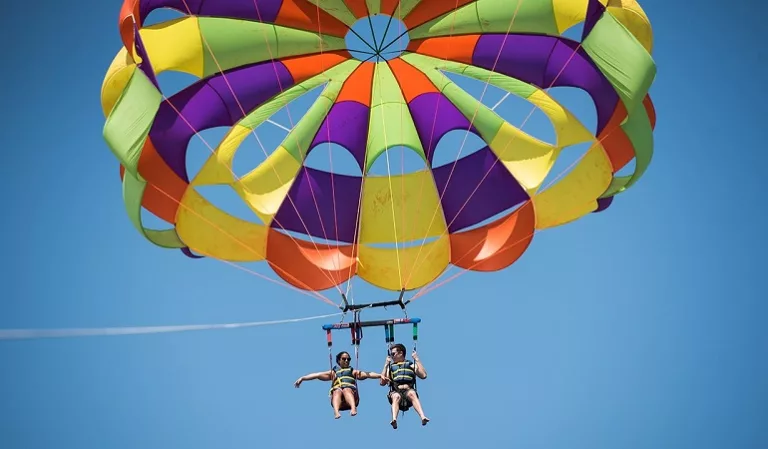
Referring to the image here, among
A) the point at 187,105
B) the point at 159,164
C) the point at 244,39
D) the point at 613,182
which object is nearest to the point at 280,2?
the point at 244,39

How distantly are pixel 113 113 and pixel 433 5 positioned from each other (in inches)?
154

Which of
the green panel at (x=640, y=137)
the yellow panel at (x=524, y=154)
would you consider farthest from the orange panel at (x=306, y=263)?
the green panel at (x=640, y=137)

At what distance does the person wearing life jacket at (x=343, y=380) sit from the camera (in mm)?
9727

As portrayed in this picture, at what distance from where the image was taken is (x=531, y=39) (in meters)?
10.7

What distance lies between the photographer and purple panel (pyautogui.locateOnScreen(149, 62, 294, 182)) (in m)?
10.2

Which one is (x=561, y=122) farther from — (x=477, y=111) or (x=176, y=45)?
(x=176, y=45)

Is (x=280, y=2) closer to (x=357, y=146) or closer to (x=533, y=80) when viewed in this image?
(x=357, y=146)

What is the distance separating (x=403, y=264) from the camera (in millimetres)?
11438

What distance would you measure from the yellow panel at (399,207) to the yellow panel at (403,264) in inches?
6.9

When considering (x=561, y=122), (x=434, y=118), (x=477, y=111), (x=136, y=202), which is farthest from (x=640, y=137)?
Result: (x=136, y=202)

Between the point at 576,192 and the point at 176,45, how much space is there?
4.78 metres

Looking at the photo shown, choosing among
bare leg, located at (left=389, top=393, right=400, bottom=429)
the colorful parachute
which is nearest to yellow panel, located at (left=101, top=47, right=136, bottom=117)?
the colorful parachute

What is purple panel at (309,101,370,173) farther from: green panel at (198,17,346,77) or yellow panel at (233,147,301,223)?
green panel at (198,17,346,77)

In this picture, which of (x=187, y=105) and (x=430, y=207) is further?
(x=430, y=207)
